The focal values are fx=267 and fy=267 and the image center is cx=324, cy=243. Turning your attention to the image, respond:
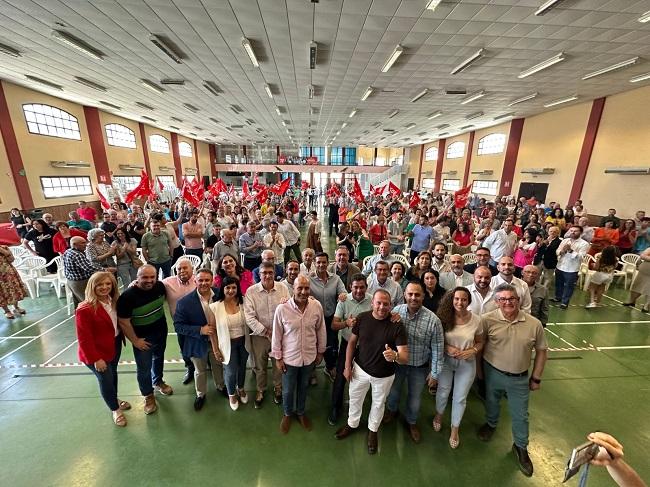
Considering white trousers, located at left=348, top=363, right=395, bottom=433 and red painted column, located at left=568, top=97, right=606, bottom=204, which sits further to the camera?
red painted column, located at left=568, top=97, right=606, bottom=204

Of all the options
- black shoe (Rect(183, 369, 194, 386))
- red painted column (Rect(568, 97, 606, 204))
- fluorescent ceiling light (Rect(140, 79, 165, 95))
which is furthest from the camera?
red painted column (Rect(568, 97, 606, 204))

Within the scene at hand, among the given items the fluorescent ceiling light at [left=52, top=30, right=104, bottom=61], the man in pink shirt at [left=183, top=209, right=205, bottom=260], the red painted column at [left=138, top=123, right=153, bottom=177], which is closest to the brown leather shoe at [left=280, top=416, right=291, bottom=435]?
the man in pink shirt at [left=183, top=209, right=205, bottom=260]

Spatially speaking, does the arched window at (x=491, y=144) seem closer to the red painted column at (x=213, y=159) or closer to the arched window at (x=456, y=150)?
the arched window at (x=456, y=150)

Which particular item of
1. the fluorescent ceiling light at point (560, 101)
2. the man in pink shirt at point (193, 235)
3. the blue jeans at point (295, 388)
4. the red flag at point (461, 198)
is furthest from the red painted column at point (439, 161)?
the blue jeans at point (295, 388)

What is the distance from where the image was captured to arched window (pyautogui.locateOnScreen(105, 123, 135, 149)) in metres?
15.4

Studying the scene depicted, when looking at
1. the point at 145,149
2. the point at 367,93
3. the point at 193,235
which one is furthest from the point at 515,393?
the point at 145,149

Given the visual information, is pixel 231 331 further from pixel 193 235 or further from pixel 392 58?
pixel 392 58

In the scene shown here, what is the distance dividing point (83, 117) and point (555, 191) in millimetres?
23838

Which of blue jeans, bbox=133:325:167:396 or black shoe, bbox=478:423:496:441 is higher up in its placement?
blue jeans, bbox=133:325:167:396

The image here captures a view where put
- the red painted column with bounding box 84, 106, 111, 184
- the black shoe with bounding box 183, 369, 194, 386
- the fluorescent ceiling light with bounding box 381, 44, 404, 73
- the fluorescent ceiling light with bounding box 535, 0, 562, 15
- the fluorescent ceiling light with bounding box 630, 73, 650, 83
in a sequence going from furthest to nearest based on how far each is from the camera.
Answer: the red painted column with bounding box 84, 106, 111, 184 → the fluorescent ceiling light with bounding box 630, 73, 650, 83 → the fluorescent ceiling light with bounding box 381, 44, 404, 73 → the fluorescent ceiling light with bounding box 535, 0, 562, 15 → the black shoe with bounding box 183, 369, 194, 386

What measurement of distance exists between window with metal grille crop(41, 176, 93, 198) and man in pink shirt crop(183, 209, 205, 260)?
1077 cm

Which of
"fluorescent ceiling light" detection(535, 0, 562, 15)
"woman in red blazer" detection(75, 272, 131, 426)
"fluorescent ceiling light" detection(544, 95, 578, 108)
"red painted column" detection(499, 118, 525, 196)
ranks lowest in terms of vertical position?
"woman in red blazer" detection(75, 272, 131, 426)

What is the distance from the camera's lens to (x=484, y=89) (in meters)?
9.64

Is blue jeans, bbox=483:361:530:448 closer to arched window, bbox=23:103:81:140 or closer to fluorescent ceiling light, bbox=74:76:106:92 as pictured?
fluorescent ceiling light, bbox=74:76:106:92
